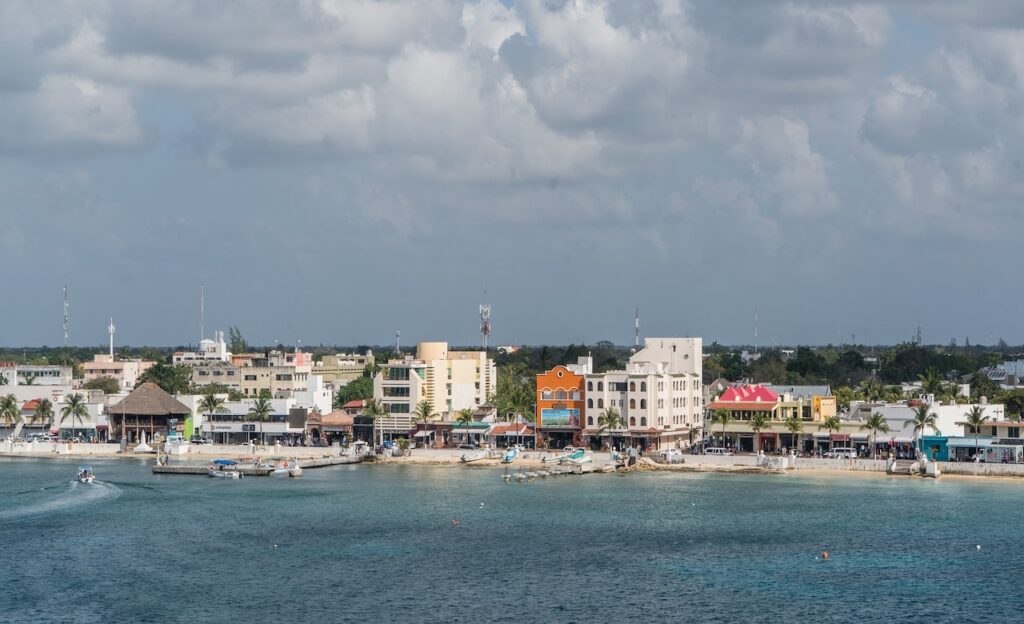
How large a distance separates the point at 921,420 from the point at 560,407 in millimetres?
32414

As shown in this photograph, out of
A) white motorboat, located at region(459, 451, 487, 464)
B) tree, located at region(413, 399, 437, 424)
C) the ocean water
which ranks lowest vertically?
the ocean water

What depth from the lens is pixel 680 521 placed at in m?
91.4

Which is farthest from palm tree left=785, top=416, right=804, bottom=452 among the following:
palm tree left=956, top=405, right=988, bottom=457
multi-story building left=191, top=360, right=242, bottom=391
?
multi-story building left=191, top=360, right=242, bottom=391

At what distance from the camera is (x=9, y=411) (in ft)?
496

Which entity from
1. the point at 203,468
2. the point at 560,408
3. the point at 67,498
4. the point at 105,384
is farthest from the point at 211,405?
the point at 67,498

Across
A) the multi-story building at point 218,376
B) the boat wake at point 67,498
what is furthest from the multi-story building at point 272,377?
the boat wake at point 67,498

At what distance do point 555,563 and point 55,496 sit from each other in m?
45.6

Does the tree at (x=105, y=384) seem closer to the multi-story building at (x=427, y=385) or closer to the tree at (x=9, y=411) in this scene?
the tree at (x=9, y=411)

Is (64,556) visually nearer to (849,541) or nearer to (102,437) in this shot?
(849,541)

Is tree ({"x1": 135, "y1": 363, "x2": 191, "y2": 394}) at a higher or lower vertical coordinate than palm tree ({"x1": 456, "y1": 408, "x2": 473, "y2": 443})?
higher

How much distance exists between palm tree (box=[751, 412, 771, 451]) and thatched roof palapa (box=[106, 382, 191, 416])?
2255 inches

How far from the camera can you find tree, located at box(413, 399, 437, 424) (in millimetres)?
141250

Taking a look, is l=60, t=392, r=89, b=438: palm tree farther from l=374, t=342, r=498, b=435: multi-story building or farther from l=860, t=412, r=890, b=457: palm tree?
l=860, t=412, r=890, b=457: palm tree

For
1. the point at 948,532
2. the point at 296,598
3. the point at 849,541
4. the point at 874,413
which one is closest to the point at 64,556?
the point at 296,598
